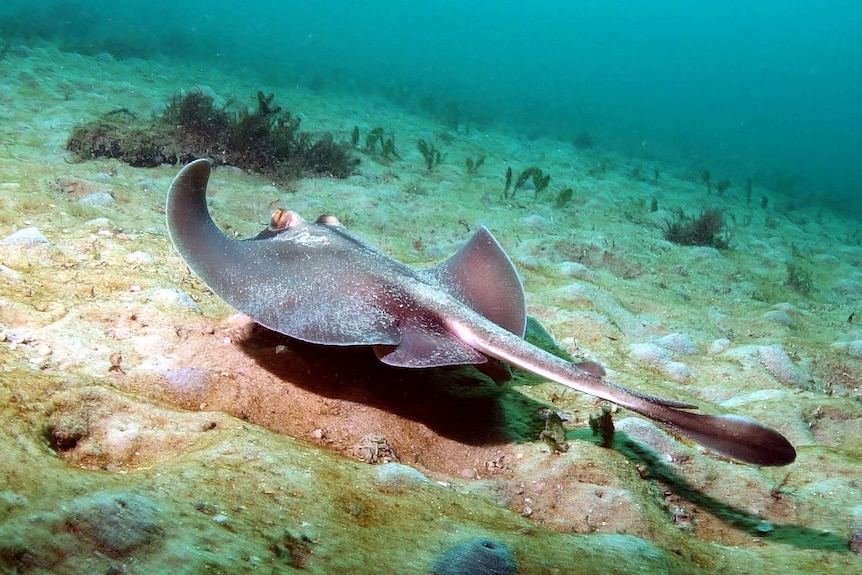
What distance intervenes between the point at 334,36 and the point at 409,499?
185 ft

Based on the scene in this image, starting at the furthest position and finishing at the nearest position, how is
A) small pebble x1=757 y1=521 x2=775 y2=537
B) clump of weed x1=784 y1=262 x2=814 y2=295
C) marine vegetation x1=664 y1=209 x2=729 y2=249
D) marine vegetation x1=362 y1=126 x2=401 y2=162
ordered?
1. marine vegetation x1=362 y1=126 x2=401 y2=162
2. marine vegetation x1=664 y1=209 x2=729 y2=249
3. clump of weed x1=784 y1=262 x2=814 y2=295
4. small pebble x1=757 y1=521 x2=775 y2=537

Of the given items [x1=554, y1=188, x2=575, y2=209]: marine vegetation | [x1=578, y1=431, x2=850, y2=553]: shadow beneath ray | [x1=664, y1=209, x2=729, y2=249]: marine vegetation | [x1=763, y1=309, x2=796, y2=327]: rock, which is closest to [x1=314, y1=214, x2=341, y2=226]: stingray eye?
[x1=578, y1=431, x2=850, y2=553]: shadow beneath ray

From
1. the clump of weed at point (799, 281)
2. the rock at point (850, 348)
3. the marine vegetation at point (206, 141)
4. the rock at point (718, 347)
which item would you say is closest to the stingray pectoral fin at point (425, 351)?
the rock at point (718, 347)

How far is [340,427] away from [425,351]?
0.60 meters

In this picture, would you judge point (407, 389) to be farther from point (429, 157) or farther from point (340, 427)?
point (429, 157)

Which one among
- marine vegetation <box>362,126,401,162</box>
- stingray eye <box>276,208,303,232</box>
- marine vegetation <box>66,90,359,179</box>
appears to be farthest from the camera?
marine vegetation <box>362,126,401,162</box>

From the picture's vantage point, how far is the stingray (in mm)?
2586

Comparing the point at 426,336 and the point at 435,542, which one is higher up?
the point at 426,336

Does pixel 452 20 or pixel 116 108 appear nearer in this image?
pixel 116 108

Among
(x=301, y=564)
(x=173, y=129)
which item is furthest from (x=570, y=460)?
(x=173, y=129)

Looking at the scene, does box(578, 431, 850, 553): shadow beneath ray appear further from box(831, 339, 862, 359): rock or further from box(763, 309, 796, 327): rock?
box(763, 309, 796, 327): rock

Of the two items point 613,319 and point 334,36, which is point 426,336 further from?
point 334,36

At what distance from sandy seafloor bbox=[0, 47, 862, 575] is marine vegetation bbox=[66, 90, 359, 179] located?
1.32 feet

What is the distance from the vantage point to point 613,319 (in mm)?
4863
